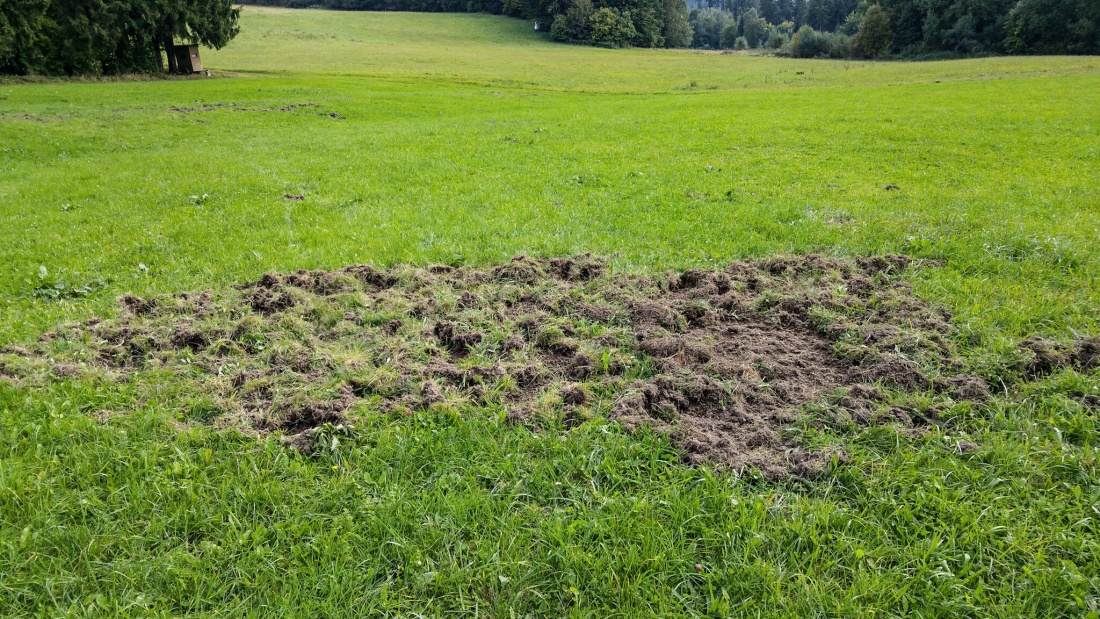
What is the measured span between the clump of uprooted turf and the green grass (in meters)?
0.33

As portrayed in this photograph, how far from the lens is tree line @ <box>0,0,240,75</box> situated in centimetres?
3303

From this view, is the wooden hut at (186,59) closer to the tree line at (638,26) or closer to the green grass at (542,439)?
the tree line at (638,26)

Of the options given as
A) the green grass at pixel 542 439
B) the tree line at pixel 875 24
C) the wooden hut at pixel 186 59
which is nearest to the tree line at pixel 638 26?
the tree line at pixel 875 24

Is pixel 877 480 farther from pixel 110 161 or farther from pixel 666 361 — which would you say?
pixel 110 161

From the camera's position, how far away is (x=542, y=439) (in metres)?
4.18

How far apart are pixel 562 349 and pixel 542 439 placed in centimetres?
137

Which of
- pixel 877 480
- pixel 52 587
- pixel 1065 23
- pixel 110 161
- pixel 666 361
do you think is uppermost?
pixel 1065 23

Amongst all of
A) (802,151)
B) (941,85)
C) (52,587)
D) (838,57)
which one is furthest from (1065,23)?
(52,587)

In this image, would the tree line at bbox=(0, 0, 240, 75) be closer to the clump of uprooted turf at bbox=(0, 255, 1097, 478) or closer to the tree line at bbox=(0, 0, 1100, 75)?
the tree line at bbox=(0, 0, 1100, 75)

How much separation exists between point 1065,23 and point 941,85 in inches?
2415

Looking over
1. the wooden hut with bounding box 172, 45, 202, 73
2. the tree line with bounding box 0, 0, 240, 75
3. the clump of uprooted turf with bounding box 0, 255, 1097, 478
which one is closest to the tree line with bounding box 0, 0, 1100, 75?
the tree line with bounding box 0, 0, 240, 75

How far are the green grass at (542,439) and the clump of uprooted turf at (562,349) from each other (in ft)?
1.08

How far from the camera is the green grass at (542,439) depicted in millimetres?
3070

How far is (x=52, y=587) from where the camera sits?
3.06 m
